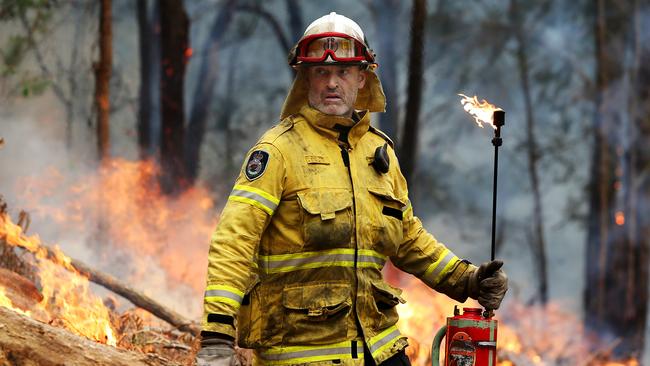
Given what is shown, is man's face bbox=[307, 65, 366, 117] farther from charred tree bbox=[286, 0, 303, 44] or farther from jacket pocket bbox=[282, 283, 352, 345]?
charred tree bbox=[286, 0, 303, 44]

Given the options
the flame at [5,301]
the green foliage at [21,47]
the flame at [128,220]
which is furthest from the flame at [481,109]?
the green foliage at [21,47]

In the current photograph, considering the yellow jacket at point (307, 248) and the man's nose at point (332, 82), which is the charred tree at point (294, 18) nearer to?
the man's nose at point (332, 82)

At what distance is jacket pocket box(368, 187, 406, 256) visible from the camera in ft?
15.1

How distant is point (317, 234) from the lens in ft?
14.4

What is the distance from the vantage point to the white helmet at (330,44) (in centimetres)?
468

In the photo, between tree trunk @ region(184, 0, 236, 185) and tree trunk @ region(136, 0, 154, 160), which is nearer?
tree trunk @ region(136, 0, 154, 160)

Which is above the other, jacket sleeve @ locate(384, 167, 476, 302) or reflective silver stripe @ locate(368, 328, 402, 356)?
jacket sleeve @ locate(384, 167, 476, 302)

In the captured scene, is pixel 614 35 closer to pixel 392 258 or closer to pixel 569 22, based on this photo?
pixel 569 22

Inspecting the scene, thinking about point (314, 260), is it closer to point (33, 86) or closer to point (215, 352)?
point (215, 352)

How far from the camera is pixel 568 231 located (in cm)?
1958

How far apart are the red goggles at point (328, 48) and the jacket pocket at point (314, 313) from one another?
1.01 metres

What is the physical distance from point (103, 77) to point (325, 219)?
372 inches

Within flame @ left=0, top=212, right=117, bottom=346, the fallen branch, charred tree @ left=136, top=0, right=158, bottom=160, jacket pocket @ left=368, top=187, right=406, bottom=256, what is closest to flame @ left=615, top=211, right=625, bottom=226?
charred tree @ left=136, top=0, right=158, bottom=160

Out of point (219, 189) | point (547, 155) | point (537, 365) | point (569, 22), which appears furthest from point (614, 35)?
point (537, 365)
